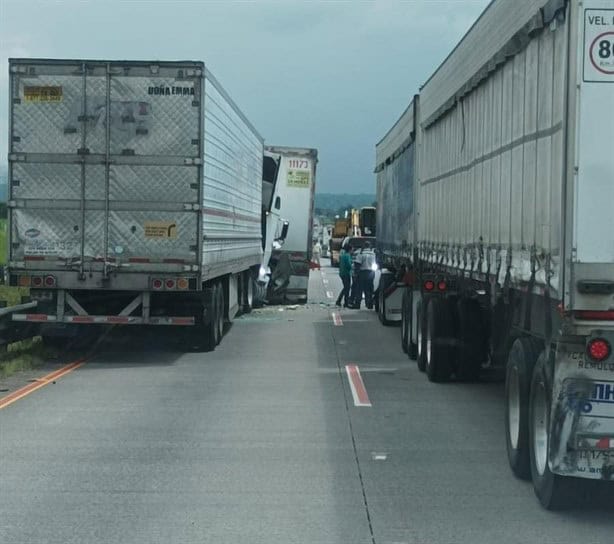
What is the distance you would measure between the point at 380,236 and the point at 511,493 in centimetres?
1875

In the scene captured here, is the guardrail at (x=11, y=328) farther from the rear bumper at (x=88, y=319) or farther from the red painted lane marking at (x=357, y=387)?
the red painted lane marking at (x=357, y=387)

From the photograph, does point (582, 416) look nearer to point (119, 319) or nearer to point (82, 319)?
point (119, 319)

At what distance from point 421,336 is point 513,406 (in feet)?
22.7

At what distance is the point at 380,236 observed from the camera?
87.6 feet

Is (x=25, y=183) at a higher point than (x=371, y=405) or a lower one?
higher

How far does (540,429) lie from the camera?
25.2 feet

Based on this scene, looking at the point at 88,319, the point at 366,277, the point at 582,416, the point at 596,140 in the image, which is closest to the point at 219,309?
the point at 88,319

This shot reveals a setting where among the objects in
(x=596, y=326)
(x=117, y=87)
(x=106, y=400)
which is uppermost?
(x=117, y=87)

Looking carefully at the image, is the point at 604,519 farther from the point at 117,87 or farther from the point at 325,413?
the point at 117,87

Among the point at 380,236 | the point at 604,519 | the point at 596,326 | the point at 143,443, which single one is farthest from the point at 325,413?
the point at 380,236

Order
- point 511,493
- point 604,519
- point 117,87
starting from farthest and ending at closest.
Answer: point 117,87 < point 511,493 < point 604,519

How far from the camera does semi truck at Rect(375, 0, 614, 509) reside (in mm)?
6691

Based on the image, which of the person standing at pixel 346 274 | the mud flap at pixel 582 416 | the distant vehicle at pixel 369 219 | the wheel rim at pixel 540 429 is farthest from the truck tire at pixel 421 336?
the distant vehicle at pixel 369 219

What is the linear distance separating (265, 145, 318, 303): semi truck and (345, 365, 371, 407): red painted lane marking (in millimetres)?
13786
